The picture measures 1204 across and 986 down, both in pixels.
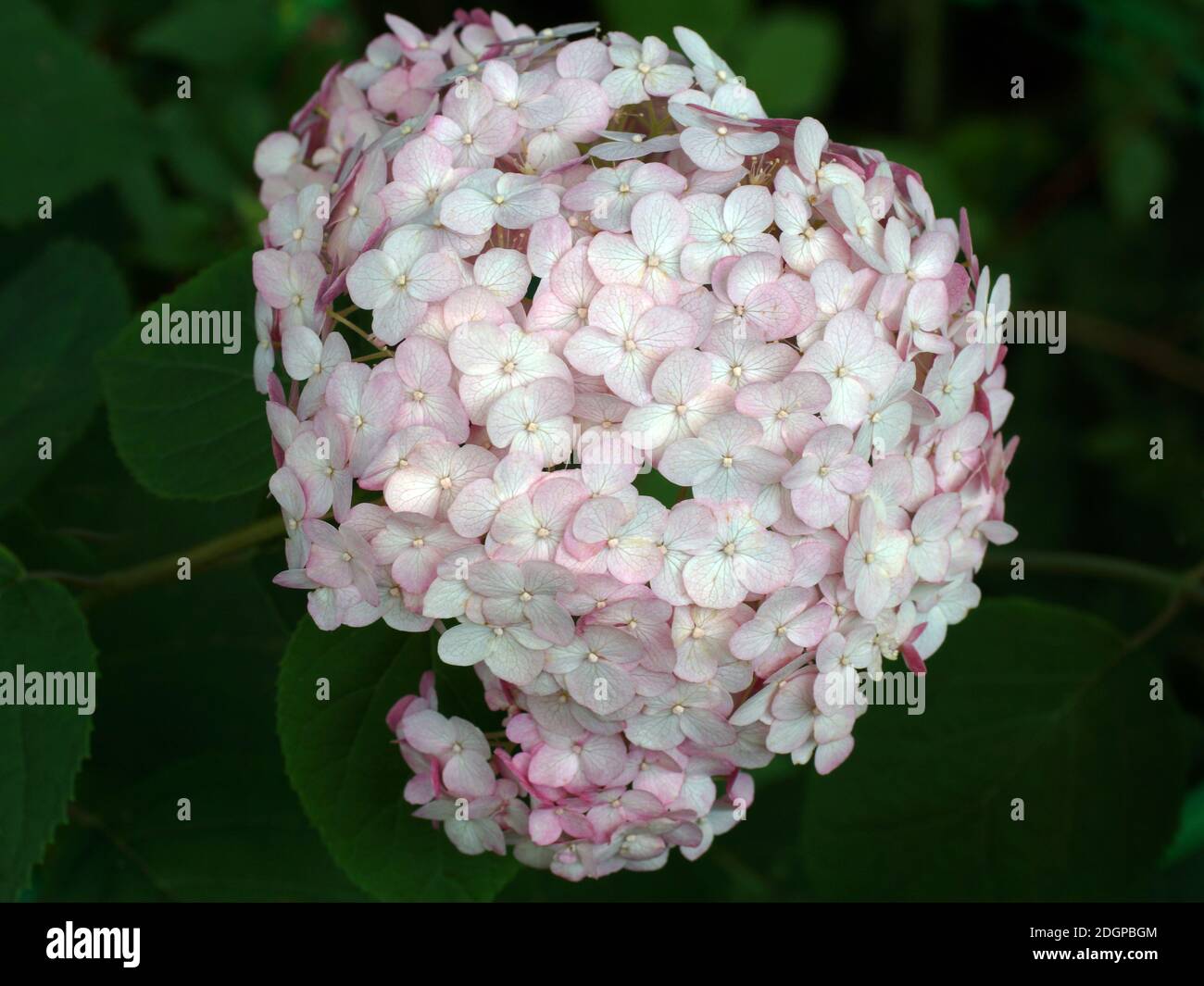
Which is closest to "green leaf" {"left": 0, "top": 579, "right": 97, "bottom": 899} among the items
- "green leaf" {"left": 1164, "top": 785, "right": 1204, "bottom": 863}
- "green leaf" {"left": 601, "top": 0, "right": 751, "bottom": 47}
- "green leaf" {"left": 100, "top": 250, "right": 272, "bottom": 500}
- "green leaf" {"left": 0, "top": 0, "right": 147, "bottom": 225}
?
"green leaf" {"left": 100, "top": 250, "right": 272, "bottom": 500}

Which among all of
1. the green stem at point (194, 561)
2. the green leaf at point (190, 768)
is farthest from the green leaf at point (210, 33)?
the green stem at point (194, 561)

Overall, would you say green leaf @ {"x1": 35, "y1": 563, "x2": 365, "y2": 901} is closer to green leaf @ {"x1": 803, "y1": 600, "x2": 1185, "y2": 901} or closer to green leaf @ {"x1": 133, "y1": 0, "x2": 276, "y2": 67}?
green leaf @ {"x1": 803, "y1": 600, "x2": 1185, "y2": 901}

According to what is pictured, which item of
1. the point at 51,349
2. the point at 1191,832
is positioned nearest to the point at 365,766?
the point at 51,349

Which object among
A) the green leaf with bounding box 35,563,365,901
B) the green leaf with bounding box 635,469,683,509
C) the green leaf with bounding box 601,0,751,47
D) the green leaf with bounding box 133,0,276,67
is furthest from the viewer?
the green leaf with bounding box 601,0,751,47

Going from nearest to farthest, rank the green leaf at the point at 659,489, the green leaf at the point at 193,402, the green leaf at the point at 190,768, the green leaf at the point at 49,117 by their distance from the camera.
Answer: the green leaf at the point at 659,489 < the green leaf at the point at 193,402 < the green leaf at the point at 190,768 < the green leaf at the point at 49,117

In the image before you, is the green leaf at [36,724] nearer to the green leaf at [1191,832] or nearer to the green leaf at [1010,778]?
the green leaf at [1010,778]

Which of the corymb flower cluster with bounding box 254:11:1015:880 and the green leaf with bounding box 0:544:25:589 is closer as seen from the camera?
the corymb flower cluster with bounding box 254:11:1015:880
